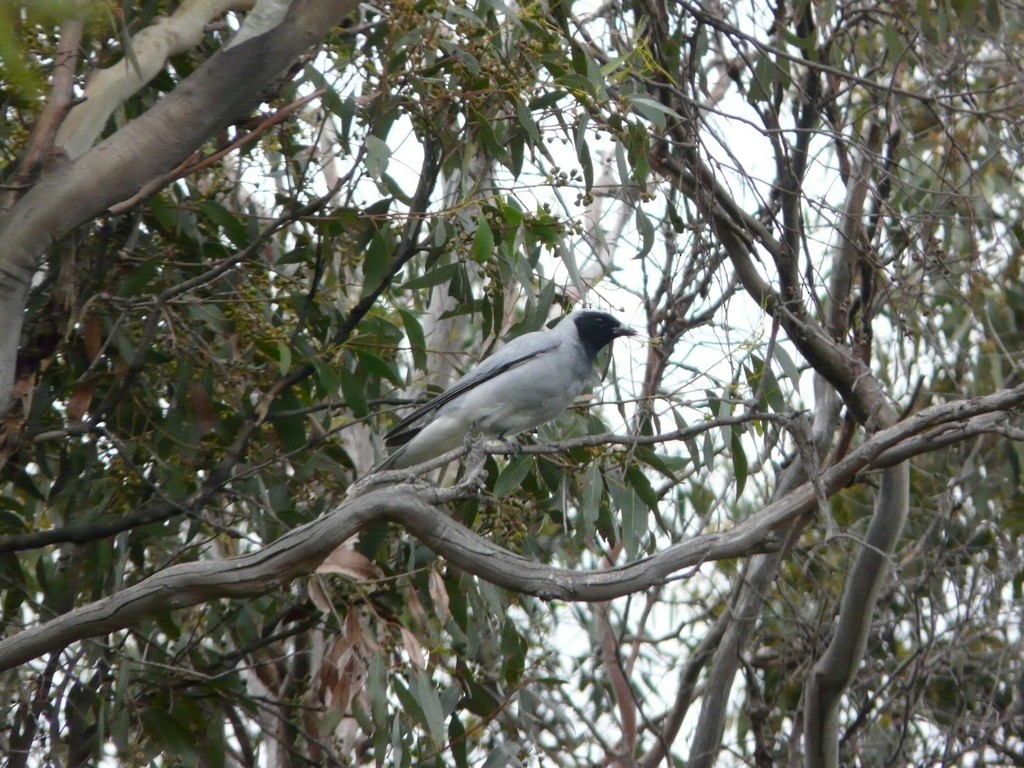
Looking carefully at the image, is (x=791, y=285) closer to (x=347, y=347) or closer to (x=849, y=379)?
(x=849, y=379)

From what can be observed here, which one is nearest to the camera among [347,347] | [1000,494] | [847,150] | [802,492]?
[802,492]

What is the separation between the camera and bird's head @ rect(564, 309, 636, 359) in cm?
443

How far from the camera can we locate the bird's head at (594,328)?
14.5 ft

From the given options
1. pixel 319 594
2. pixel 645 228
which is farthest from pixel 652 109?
pixel 319 594

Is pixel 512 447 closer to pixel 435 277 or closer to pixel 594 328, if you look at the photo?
pixel 435 277

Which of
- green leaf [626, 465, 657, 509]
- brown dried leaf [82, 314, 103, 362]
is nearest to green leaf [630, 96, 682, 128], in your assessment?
green leaf [626, 465, 657, 509]

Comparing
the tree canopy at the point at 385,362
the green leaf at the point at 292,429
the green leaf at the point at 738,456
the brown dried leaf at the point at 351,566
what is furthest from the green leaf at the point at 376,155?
the green leaf at the point at 738,456

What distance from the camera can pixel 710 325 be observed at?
394cm

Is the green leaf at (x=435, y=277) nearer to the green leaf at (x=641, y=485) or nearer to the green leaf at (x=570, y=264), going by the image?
the green leaf at (x=570, y=264)

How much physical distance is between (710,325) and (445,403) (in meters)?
1.05

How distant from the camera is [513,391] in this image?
14.5ft

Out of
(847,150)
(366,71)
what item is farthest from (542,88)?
(847,150)

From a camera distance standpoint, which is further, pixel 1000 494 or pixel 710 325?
pixel 1000 494

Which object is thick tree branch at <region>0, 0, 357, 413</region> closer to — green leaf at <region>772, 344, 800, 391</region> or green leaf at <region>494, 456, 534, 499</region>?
→ green leaf at <region>494, 456, 534, 499</region>
